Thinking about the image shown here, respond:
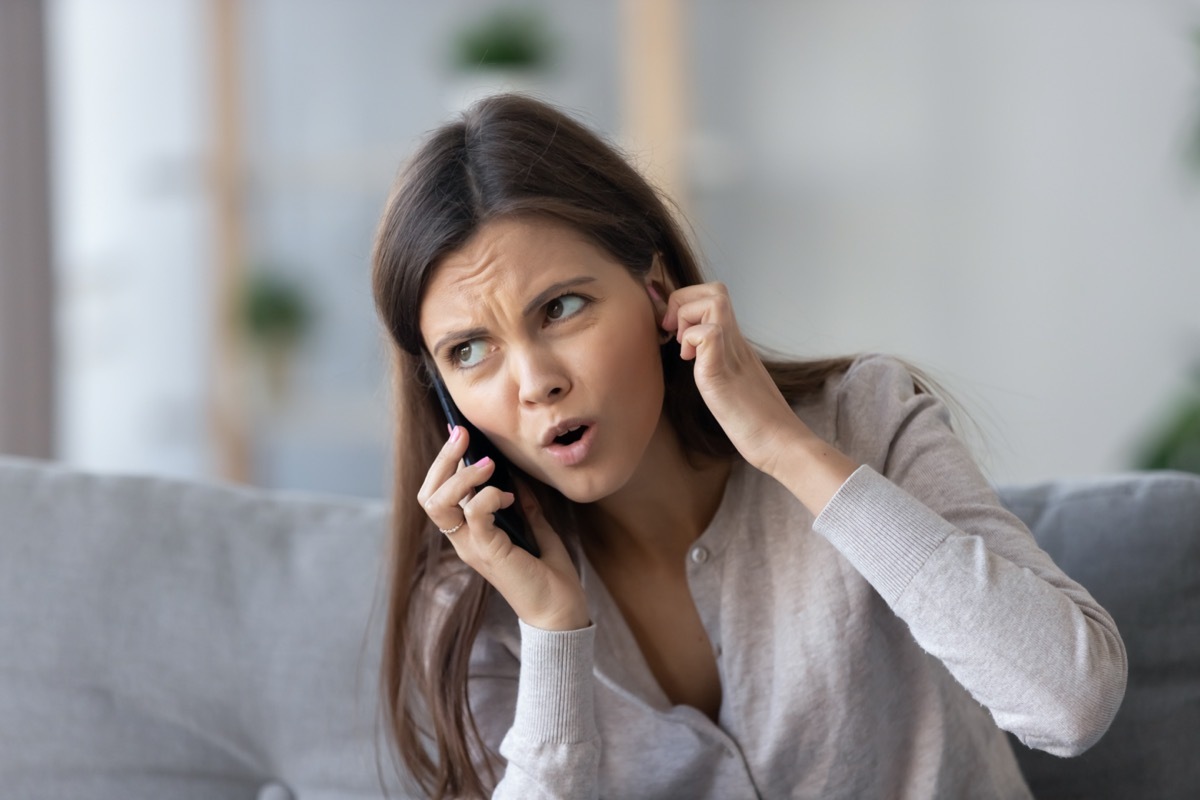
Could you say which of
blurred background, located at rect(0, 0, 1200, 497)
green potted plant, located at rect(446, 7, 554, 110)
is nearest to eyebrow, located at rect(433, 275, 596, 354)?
blurred background, located at rect(0, 0, 1200, 497)

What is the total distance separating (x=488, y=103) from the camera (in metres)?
1.19

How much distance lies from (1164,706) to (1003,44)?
2192mm

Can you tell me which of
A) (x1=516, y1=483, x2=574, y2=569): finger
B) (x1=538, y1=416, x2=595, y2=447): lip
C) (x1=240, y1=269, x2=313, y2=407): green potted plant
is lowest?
(x1=240, y1=269, x2=313, y2=407): green potted plant

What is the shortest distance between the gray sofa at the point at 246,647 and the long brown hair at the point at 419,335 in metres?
0.09

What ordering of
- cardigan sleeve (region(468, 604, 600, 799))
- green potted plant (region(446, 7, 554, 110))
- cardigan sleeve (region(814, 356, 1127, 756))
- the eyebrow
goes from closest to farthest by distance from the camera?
cardigan sleeve (region(814, 356, 1127, 756)) → the eyebrow → cardigan sleeve (region(468, 604, 600, 799)) → green potted plant (region(446, 7, 554, 110))

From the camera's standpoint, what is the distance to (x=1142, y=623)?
133 centimetres

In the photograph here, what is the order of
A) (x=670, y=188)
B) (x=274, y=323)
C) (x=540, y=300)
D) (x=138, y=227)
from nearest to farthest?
(x=540, y=300) < (x=670, y=188) < (x=274, y=323) < (x=138, y=227)

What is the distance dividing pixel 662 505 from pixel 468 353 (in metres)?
0.31

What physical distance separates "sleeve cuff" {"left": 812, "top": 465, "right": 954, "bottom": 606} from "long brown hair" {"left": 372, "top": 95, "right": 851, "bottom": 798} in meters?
0.23

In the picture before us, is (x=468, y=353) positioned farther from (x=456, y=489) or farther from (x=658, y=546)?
(x=658, y=546)

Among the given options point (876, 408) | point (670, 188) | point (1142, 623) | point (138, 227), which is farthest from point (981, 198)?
point (138, 227)

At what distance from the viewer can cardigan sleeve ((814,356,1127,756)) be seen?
98 cm

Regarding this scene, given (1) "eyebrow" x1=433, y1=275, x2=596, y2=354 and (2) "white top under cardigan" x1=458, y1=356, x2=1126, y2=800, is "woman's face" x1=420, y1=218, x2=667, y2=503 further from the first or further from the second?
(2) "white top under cardigan" x1=458, y1=356, x2=1126, y2=800

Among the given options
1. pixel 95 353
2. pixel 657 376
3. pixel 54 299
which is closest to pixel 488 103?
pixel 657 376
